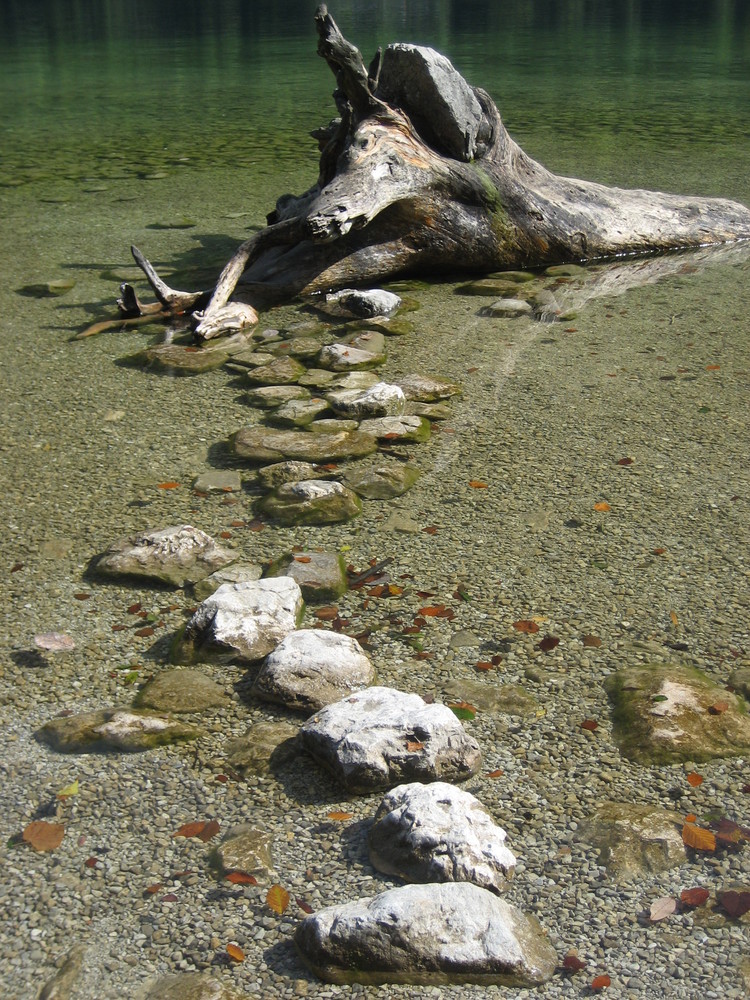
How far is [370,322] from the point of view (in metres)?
5.30

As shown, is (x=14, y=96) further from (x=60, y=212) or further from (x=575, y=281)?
(x=575, y=281)

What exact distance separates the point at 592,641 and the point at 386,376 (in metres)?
2.09

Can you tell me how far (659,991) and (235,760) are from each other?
41.2 inches

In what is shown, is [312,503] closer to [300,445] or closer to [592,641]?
[300,445]

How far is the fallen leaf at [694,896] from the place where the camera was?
205cm

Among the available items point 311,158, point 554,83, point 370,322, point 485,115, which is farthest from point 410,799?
point 554,83

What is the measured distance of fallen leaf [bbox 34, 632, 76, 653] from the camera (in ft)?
9.49

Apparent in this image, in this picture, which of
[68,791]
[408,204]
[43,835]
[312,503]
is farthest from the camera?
[408,204]

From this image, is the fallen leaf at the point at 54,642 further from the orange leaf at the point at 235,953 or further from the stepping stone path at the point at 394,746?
the orange leaf at the point at 235,953

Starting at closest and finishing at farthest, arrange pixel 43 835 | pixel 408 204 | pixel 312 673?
pixel 43 835, pixel 312 673, pixel 408 204

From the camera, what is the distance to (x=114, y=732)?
253cm

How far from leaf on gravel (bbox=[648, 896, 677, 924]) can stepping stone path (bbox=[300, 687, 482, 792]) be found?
1.61 ft

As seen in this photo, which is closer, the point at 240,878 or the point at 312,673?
the point at 240,878

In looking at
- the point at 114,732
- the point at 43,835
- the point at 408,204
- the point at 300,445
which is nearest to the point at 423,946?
the point at 43,835
